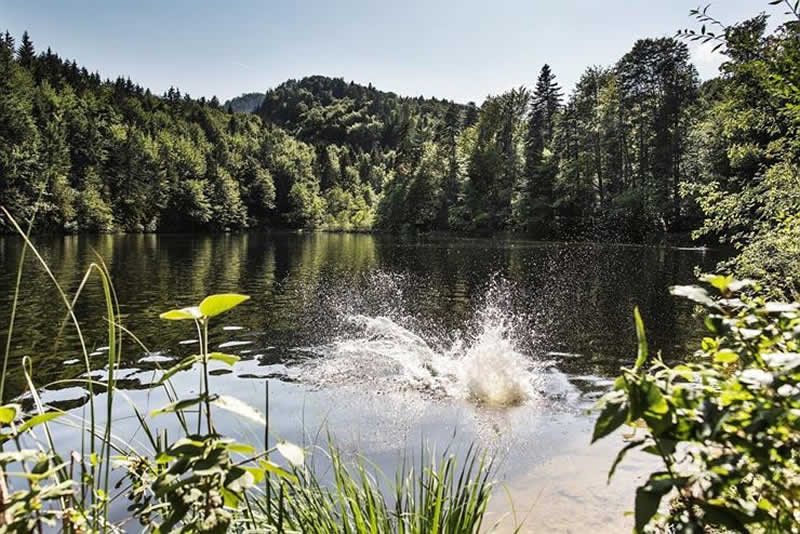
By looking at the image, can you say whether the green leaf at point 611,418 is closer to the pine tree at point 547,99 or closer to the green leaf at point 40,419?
the green leaf at point 40,419

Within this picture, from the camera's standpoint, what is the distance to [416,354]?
12.3 meters

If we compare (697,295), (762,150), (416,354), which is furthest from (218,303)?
(416,354)

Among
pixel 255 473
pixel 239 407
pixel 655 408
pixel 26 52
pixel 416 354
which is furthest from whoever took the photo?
pixel 26 52

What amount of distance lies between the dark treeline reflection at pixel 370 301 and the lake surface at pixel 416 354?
0.11m

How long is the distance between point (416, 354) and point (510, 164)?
6057cm

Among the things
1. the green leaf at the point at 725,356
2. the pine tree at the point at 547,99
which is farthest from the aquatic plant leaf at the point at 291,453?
the pine tree at the point at 547,99

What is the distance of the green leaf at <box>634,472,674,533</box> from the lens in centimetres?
101

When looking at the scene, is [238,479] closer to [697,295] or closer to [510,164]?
[697,295]

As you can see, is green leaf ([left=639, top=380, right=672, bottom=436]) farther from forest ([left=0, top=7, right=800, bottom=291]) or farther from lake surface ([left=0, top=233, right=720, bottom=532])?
forest ([left=0, top=7, right=800, bottom=291])

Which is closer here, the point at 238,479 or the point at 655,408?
the point at 655,408

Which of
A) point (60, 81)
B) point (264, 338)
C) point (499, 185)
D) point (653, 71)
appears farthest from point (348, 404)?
point (60, 81)

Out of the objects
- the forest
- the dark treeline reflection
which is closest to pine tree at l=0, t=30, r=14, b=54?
the forest

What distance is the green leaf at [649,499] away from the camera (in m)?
1.01

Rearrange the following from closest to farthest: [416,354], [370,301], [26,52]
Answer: [416,354]
[370,301]
[26,52]
